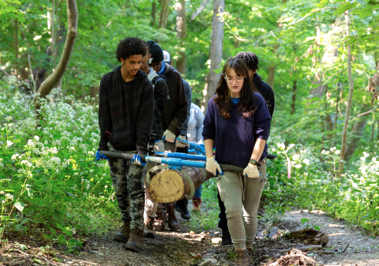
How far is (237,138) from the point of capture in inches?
131

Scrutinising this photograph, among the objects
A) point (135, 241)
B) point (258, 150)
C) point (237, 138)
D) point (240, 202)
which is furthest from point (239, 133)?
point (135, 241)

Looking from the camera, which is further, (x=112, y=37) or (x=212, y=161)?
(x=112, y=37)

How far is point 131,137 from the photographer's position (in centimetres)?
364

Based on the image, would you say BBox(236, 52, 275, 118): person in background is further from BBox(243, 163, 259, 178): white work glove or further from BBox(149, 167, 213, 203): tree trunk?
BBox(149, 167, 213, 203): tree trunk

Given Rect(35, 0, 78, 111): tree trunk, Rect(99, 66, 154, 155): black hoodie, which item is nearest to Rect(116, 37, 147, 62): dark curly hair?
Rect(99, 66, 154, 155): black hoodie

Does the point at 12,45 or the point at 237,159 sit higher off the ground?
the point at 12,45

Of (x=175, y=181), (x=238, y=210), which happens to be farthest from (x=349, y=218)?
(x=175, y=181)

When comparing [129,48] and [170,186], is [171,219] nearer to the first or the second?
[170,186]

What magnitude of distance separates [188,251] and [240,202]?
48.9 inches

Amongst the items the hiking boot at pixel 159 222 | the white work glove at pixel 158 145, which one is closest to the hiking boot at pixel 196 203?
the hiking boot at pixel 159 222

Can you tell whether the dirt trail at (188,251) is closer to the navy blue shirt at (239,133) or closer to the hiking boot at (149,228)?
the hiking boot at (149,228)

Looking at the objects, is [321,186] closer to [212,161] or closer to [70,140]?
[212,161]

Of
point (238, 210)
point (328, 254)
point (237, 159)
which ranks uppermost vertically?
point (237, 159)

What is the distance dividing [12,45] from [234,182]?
11066 mm
